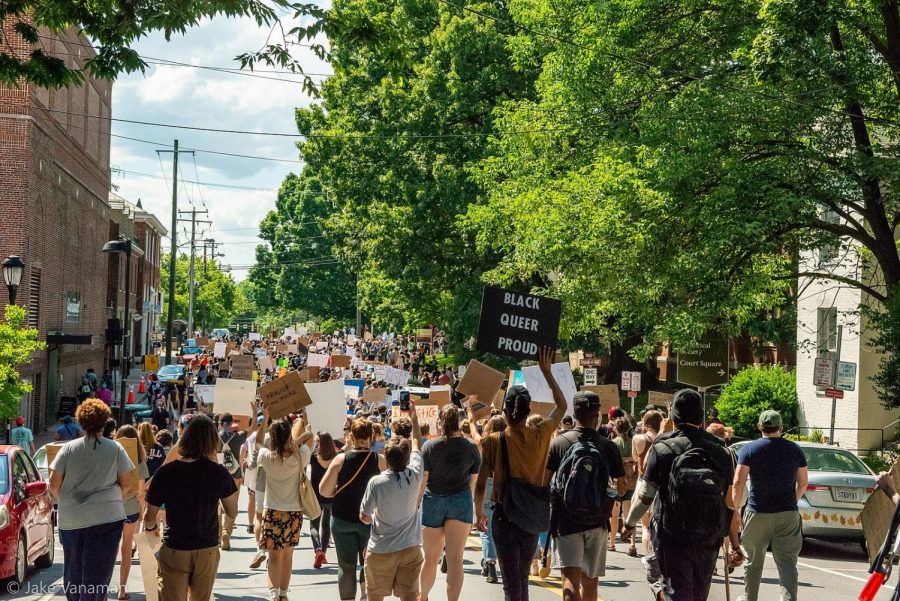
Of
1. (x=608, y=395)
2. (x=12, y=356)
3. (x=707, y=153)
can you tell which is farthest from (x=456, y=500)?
(x=12, y=356)

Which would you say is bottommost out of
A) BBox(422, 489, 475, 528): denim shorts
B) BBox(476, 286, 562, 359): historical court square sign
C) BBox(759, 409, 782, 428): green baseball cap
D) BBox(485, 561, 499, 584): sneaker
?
BBox(485, 561, 499, 584): sneaker

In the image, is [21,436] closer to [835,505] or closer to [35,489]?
[35,489]

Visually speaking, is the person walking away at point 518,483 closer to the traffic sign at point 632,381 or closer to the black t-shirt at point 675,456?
the black t-shirt at point 675,456

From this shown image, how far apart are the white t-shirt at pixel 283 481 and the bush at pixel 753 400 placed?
20.4 m

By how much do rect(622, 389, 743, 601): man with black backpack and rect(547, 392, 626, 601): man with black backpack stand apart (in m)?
0.46

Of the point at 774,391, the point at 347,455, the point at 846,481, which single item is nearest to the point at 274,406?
the point at 347,455

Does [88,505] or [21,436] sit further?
[21,436]

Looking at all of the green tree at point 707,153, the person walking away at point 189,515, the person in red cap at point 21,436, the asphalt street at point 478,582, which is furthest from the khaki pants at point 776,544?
the person in red cap at point 21,436

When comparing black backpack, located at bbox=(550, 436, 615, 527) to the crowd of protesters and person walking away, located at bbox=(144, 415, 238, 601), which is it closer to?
the crowd of protesters

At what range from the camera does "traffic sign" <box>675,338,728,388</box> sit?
2706cm

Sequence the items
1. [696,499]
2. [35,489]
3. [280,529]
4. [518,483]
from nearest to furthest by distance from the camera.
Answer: [696,499] < [518,483] < [280,529] < [35,489]

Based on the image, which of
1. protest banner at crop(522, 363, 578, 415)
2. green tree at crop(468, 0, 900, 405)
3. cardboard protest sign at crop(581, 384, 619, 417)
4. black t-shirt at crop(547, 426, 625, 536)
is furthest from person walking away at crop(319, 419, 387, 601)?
green tree at crop(468, 0, 900, 405)

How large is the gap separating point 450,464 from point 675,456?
2.26m

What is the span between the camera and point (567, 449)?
26.4 ft
